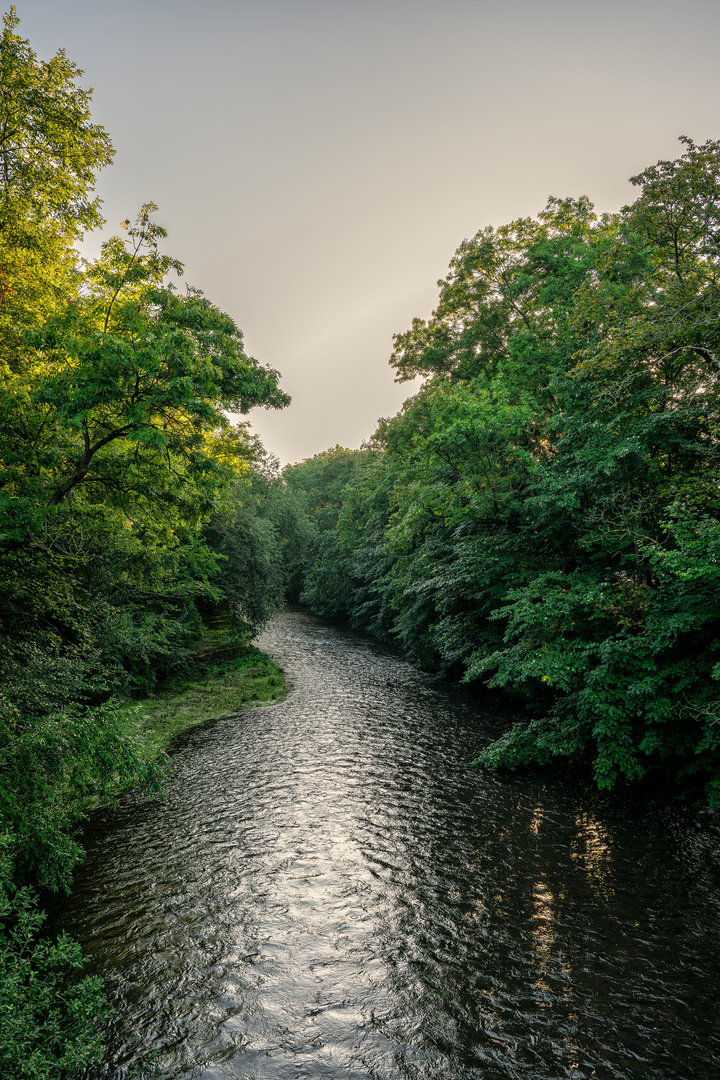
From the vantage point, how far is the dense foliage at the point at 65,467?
6.09 m

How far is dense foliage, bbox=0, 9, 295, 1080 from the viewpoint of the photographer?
6094 millimetres

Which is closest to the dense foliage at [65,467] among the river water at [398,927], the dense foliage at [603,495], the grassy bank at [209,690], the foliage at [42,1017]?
the foliage at [42,1017]

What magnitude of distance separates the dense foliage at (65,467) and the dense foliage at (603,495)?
301 inches

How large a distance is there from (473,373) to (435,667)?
1289cm

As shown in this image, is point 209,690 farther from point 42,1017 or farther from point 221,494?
point 42,1017

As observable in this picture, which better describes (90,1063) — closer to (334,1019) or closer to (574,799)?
(334,1019)

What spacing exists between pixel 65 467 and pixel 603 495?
10848mm

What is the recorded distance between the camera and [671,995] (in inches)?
222

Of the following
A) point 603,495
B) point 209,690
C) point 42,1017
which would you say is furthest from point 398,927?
point 209,690

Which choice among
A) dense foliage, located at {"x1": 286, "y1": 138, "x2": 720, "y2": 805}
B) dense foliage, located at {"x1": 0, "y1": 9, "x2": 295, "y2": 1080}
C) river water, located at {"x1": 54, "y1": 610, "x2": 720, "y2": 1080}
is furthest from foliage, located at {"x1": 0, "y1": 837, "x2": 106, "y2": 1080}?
dense foliage, located at {"x1": 286, "y1": 138, "x2": 720, "y2": 805}

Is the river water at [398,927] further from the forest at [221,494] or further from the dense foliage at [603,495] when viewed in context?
the dense foliage at [603,495]

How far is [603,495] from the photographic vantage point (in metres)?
10.8

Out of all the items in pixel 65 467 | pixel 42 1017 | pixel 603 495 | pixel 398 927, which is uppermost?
pixel 603 495

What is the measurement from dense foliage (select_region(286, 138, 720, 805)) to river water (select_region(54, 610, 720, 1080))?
219 cm
